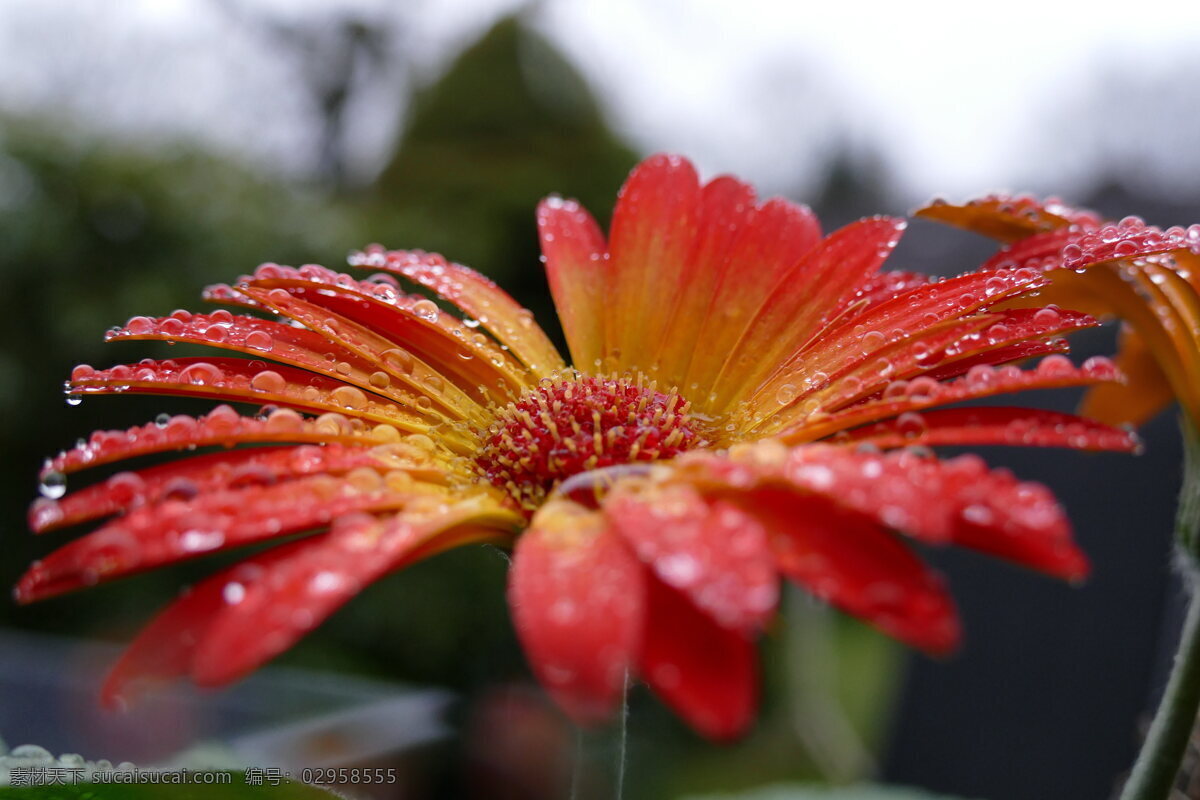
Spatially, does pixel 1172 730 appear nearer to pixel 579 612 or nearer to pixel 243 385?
pixel 579 612

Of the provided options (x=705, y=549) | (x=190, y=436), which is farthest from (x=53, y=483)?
(x=705, y=549)

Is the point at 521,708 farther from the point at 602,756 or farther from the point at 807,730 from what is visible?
the point at 807,730

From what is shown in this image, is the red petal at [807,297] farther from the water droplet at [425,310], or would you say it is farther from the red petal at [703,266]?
the water droplet at [425,310]

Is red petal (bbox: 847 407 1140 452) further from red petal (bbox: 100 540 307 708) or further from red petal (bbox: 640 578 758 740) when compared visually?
red petal (bbox: 100 540 307 708)

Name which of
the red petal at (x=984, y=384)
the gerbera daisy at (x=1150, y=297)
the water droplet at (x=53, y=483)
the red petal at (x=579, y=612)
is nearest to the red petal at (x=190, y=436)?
the water droplet at (x=53, y=483)

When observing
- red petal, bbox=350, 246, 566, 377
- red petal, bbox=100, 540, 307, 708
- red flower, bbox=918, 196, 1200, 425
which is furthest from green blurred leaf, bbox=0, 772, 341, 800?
red flower, bbox=918, 196, 1200, 425
